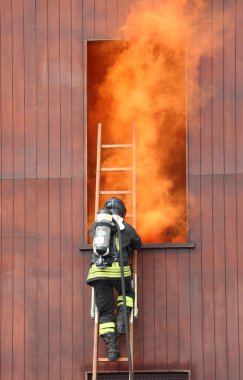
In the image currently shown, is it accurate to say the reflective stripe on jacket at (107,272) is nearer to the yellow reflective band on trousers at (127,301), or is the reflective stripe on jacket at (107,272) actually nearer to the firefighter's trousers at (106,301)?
the firefighter's trousers at (106,301)

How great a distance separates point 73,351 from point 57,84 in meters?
3.18

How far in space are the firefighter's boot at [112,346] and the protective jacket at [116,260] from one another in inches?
Answer: 24.5

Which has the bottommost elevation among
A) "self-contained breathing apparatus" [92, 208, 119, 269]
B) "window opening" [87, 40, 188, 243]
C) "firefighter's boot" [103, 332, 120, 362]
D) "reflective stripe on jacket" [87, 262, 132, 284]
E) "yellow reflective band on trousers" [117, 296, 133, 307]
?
"firefighter's boot" [103, 332, 120, 362]

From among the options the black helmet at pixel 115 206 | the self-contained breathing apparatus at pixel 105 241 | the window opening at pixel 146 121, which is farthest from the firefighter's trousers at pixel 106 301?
the window opening at pixel 146 121

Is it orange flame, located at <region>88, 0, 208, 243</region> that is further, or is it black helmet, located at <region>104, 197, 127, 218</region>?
orange flame, located at <region>88, 0, 208, 243</region>

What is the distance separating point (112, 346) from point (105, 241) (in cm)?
121

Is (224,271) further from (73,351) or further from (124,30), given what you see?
Answer: (124,30)

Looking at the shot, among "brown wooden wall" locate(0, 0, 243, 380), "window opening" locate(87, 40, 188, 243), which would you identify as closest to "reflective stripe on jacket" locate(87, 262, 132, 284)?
"brown wooden wall" locate(0, 0, 243, 380)

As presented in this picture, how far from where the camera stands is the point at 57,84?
12.9 m

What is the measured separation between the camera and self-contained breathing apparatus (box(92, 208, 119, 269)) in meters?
11.8

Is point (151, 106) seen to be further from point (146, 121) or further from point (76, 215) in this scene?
point (76, 215)

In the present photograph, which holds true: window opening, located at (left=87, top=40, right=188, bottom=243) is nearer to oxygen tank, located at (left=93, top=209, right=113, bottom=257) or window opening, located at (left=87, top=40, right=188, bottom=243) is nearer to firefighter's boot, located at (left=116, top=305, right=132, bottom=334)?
oxygen tank, located at (left=93, top=209, right=113, bottom=257)

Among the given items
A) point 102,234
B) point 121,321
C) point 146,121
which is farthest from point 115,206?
point 146,121

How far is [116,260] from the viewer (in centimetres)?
1205
